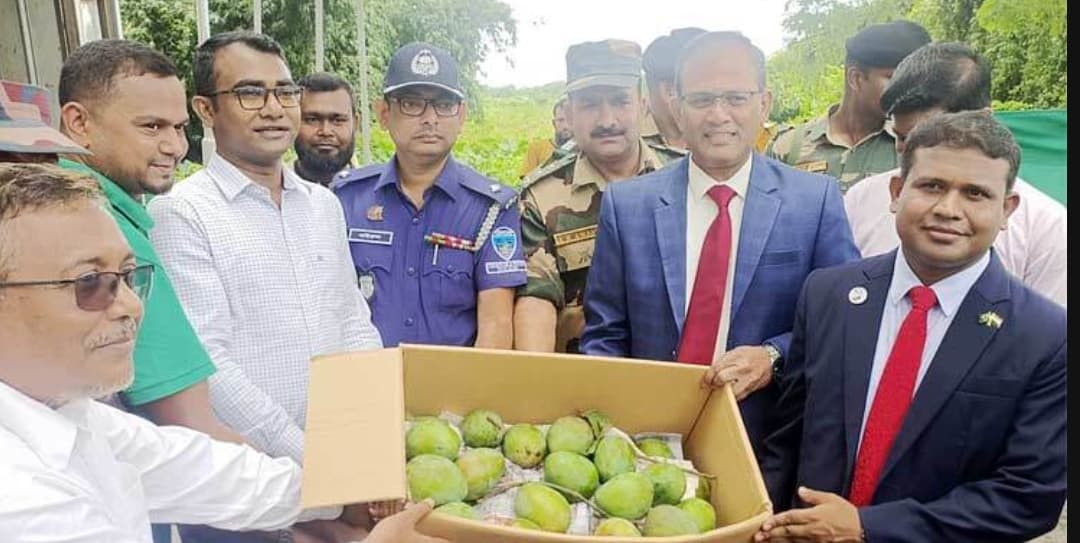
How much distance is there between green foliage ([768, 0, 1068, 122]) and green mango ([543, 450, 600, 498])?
2.51ft

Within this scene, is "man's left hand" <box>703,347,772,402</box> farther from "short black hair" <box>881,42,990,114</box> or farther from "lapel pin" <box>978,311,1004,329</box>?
"short black hair" <box>881,42,990,114</box>

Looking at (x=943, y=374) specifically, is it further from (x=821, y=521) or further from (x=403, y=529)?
(x=403, y=529)

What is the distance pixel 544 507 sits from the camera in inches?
40.5

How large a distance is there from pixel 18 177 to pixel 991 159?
49.0 inches

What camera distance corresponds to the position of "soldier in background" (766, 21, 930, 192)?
4.90ft

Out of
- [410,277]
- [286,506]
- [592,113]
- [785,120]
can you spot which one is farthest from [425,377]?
[785,120]

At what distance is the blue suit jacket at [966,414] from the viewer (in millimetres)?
1200

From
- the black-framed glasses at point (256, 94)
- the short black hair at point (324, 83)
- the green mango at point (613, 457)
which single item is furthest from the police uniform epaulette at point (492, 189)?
the green mango at point (613, 457)

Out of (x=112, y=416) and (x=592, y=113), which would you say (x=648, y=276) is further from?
(x=112, y=416)

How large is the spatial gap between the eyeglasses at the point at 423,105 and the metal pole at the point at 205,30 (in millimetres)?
331

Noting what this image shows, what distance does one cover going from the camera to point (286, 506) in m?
1.18

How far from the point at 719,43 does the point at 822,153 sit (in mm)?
305

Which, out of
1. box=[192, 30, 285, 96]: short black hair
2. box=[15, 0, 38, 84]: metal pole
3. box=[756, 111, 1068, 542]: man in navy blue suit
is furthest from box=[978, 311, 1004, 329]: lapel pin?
box=[15, 0, 38, 84]: metal pole

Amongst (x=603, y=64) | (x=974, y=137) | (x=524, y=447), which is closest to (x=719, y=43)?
(x=603, y=64)
